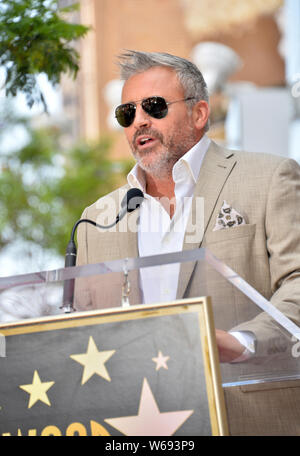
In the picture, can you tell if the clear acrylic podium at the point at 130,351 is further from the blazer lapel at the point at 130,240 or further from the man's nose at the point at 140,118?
the man's nose at the point at 140,118

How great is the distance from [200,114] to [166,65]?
0.27 meters

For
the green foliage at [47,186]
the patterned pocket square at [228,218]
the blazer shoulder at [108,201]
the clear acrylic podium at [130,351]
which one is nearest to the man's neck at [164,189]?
the blazer shoulder at [108,201]

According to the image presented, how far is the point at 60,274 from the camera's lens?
6.29 ft

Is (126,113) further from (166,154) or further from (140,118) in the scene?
(166,154)

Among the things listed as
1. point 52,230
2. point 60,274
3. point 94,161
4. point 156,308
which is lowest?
point 156,308

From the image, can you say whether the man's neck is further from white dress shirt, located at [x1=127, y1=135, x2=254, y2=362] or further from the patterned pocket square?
the patterned pocket square

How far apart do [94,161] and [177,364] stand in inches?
860

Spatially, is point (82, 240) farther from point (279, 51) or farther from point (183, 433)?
point (279, 51)

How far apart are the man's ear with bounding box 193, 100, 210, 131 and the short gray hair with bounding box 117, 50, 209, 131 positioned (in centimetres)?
2

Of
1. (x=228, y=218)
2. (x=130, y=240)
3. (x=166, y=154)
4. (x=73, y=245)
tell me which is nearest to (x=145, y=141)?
(x=166, y=154)

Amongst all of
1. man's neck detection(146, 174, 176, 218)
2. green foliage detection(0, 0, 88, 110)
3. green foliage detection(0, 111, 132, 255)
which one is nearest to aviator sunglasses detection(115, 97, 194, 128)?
man's neck detection(146, 174, 176, 218)

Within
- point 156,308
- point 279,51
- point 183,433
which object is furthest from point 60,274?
point 279,51

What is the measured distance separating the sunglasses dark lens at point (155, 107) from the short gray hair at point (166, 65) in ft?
0.53

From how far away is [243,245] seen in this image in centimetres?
250
